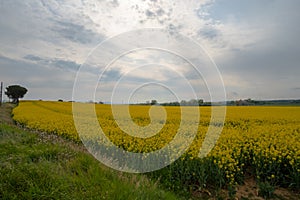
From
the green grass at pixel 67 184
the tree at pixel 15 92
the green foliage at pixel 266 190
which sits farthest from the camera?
the tree at pixel 15 92

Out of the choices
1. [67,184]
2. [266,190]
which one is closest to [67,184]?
[67,184]

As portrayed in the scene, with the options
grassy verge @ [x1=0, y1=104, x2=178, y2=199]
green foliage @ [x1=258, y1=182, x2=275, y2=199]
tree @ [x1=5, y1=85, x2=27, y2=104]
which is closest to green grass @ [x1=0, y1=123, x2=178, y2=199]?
grassy verge @ [x1=0, y1=104, x2=178, y2=199]

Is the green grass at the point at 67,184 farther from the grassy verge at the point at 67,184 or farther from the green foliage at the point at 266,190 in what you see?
the green foliage at the point at 266,190

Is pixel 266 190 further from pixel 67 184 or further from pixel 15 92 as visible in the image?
pixel 15 92

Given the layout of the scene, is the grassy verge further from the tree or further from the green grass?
the tree

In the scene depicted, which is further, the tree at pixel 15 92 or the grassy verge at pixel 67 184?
the tree at pixel 15 92

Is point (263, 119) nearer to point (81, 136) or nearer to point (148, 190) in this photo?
point (81, 136)

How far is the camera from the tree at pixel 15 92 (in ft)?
178

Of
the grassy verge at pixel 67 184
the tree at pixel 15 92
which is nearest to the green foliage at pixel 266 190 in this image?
the grassy verge at pixel 67 184

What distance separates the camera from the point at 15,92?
54.3 meters

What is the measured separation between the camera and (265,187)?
196 inches

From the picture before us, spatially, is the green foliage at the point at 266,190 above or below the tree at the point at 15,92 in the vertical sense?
below

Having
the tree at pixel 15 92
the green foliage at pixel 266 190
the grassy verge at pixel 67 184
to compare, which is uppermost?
the tree at pixel 15 92

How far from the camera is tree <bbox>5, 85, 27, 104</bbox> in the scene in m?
54.3
